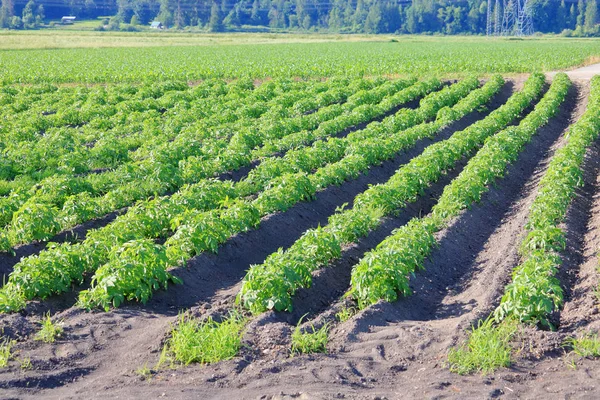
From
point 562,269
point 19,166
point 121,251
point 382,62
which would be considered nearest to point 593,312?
point 562,269

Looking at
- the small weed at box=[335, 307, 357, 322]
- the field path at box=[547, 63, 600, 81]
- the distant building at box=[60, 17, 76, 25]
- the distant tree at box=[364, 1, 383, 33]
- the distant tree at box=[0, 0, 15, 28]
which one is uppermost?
the distant tree at box=[0, 0, 15, 28]

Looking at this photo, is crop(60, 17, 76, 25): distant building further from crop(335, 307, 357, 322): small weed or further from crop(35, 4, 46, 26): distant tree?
crop(335, 307, 357, 322): small weed

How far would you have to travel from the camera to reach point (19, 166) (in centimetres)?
1622

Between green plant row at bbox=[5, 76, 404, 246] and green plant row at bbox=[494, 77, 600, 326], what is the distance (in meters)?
6.73

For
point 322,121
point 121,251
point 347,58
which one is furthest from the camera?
point 347,58

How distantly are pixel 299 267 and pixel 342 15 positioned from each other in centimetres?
16311

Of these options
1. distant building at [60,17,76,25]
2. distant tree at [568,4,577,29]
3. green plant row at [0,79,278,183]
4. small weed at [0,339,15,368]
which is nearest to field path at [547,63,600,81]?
green plant row at [0,79,278,183]

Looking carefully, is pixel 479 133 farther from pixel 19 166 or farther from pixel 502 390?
pixel 502 390

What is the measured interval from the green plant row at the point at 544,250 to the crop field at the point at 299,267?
0.03m

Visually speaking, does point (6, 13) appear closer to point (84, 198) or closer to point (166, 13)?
point (166, 13)

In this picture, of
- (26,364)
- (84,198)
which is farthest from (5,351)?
(84,198)

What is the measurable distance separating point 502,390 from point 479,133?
13.5 metres

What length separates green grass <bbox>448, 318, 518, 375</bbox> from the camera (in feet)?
22.9

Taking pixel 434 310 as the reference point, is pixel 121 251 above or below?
above
